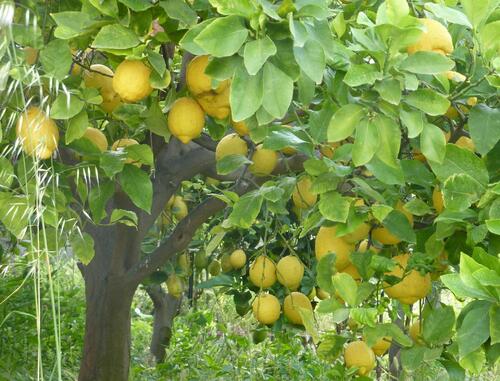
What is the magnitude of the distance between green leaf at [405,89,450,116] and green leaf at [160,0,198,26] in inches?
16.3

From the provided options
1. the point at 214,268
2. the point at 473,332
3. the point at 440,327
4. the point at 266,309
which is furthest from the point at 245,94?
the point at 214,268

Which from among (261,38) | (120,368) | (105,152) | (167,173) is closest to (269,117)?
(261,38)

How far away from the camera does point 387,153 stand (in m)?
1.54

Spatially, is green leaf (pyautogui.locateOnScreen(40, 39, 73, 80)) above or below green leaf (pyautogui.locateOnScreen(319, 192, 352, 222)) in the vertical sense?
above

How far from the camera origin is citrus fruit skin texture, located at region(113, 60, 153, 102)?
172 centimetres

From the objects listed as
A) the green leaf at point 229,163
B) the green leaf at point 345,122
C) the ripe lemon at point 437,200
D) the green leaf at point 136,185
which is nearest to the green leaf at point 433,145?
the green leaf at point 345,122

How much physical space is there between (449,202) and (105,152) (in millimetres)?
769

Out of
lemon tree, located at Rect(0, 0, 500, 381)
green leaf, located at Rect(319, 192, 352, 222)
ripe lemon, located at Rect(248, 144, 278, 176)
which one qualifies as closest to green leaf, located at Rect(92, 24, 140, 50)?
lemon tree, located at Rect(0, 0, 500, 381)

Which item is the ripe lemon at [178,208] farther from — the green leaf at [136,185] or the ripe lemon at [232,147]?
the green leaf at [136,185]

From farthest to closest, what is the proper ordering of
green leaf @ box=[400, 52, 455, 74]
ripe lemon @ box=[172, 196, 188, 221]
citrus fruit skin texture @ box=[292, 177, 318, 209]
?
ripe lemon @ box=[172, 196, 188, 221], citrus fruit skin texture @ box=[292, 177, 318, 209], green leaf @ box=[400, 52, 455, 74]

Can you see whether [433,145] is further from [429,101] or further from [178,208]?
[178,208]

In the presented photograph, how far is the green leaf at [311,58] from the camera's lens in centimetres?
141

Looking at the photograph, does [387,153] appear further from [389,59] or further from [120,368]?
[120,368]

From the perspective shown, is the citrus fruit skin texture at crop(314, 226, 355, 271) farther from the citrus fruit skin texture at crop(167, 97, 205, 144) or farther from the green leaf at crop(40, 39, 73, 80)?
the green leaf at crop(40, 39, 73, 80)
